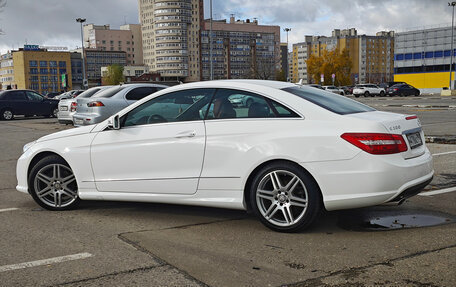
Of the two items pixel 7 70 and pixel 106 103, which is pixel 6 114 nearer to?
pixel 106 103

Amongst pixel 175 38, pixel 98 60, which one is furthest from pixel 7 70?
pixel 175 38

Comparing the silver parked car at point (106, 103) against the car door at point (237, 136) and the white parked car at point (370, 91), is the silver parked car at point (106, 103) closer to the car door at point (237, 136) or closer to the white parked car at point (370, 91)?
the car door at point (237, 136)

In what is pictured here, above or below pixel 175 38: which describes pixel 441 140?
below

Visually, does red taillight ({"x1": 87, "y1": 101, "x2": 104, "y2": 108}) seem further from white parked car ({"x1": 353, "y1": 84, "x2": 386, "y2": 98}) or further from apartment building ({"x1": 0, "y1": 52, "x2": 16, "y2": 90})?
apartment building ({"x1": 0, "y1": 52, "x2": 16, "y2": 90})

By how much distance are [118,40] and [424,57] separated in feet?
424

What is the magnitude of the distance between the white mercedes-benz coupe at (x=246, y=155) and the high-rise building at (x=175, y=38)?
517 ft

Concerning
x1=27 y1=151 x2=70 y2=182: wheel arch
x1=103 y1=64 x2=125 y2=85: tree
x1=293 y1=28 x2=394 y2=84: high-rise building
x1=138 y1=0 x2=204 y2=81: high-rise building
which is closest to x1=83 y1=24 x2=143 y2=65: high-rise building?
x1=138 y1=0 x2=204 y2=81: high-rise building

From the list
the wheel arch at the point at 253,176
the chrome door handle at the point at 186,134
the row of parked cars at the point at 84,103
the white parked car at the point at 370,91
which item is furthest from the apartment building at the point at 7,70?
the wheel arch at the point at 253,176

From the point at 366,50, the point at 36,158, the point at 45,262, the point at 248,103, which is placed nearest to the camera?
the point at 45,262

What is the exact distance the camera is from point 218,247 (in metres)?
4.30

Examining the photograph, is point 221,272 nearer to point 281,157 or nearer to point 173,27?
point 281,157

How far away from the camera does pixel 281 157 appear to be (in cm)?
455

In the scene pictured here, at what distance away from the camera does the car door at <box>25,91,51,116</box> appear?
88.4ft

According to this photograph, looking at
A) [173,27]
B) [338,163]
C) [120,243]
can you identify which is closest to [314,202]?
A: [338,163]
